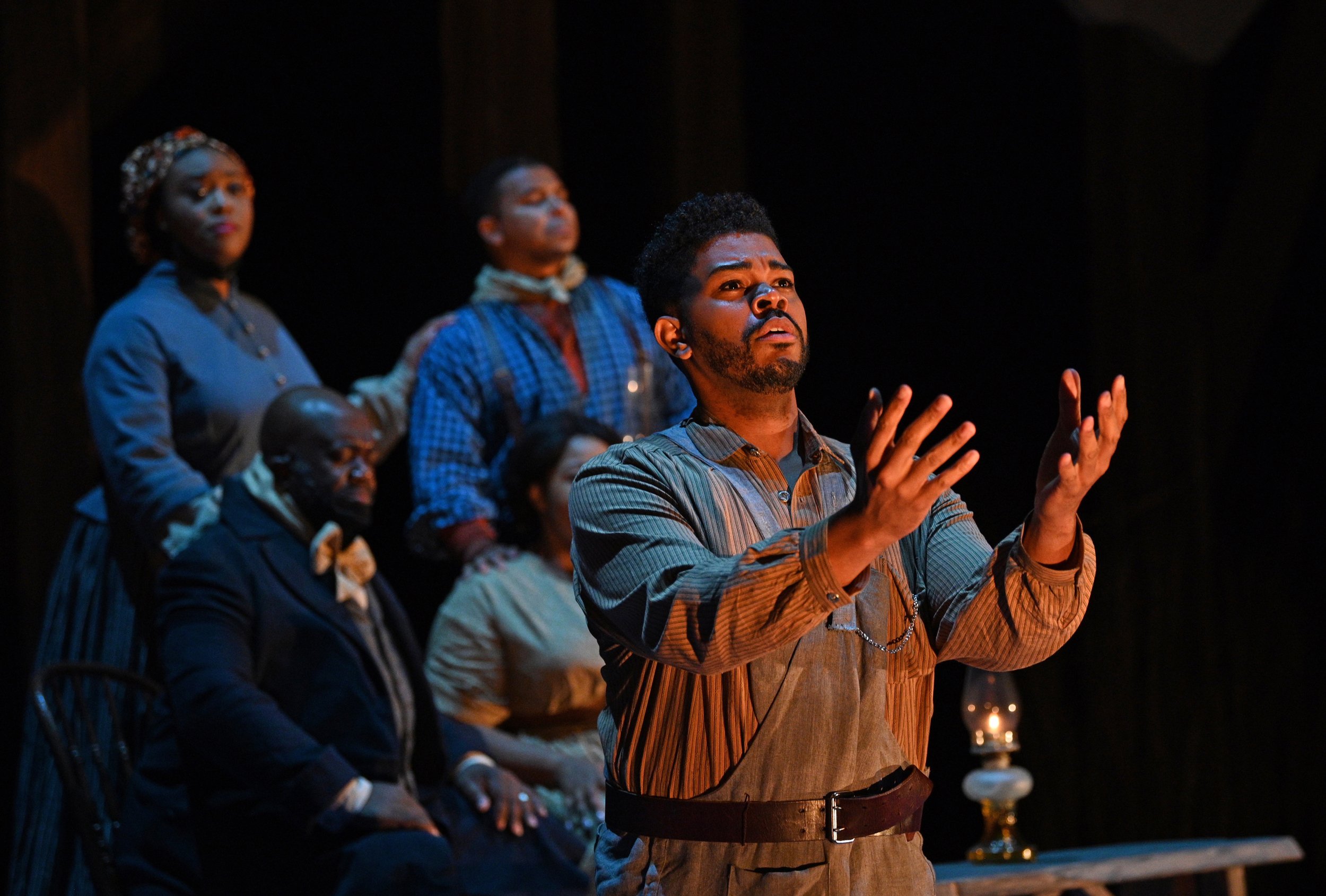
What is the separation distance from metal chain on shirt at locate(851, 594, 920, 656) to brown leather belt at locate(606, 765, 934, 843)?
0.50 feet

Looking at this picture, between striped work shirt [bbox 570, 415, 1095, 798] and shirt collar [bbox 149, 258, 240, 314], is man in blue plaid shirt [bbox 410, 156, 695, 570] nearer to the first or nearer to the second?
shirt collar [bbox 149, 258, 240, 314]

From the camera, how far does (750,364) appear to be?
1775 mm

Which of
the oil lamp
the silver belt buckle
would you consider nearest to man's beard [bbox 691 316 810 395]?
the silver belt buckle

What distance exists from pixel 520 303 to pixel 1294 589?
265 cm

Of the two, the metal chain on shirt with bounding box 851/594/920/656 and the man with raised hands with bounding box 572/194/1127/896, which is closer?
the man with raised hands with bounding box 572/194/1127/896

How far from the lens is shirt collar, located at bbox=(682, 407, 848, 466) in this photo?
1.80m

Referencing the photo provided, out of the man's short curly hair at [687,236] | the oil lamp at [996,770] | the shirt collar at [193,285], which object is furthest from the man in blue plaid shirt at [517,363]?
the man's short curly hair at [687,236]

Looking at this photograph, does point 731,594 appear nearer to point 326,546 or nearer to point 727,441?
point 727,441

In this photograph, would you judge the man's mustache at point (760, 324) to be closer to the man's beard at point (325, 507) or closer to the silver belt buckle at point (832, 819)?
the silver belt buckle at point (832, 819)

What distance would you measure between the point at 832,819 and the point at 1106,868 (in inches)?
55.5

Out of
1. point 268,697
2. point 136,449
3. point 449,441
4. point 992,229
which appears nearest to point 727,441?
point 268,697

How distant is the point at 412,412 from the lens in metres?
3.62

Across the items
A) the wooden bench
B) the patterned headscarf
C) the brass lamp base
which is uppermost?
the patterned headscarf

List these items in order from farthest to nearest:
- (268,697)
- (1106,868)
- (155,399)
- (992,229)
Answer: (992,229)
(155,399)
(1106,868)
(268,697)
